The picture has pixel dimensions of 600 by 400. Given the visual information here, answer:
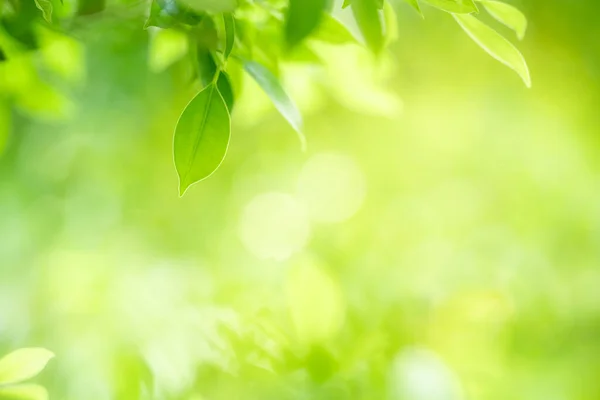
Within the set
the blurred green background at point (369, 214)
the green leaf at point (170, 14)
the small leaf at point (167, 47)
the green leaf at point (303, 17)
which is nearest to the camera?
A: the green leaf at point (303, 17)

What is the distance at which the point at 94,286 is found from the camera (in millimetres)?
956

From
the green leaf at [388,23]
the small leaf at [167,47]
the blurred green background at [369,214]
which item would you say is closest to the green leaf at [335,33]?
the green leaf at [388,23]

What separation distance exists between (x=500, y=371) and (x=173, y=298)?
51 cm

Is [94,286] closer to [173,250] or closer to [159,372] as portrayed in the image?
[173,250]

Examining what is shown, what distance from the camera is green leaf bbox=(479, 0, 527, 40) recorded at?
16.6 inches

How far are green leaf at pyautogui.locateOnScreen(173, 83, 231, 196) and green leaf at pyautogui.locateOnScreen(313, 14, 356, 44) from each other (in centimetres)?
12

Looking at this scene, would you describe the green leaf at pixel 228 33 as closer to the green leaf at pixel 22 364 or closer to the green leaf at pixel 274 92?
the green leaf at pixel 274 92

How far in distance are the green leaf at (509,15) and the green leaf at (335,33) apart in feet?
0.30

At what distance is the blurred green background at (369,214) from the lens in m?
0.95

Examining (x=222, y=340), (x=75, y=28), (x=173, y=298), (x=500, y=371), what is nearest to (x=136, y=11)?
(x=75, y=28)

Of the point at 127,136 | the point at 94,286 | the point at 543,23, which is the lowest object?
the point at 94,286

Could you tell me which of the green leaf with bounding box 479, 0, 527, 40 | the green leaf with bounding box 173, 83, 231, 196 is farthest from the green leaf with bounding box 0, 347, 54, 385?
the green leaf with bounding box 479, 0, 527, 40

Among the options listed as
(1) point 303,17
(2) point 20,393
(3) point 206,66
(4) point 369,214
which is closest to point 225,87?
(3) point 206,66

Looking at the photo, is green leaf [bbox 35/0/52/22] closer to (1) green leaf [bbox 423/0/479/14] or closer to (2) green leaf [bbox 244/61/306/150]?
(2) green leaf [bbox 244/61/306/150]
